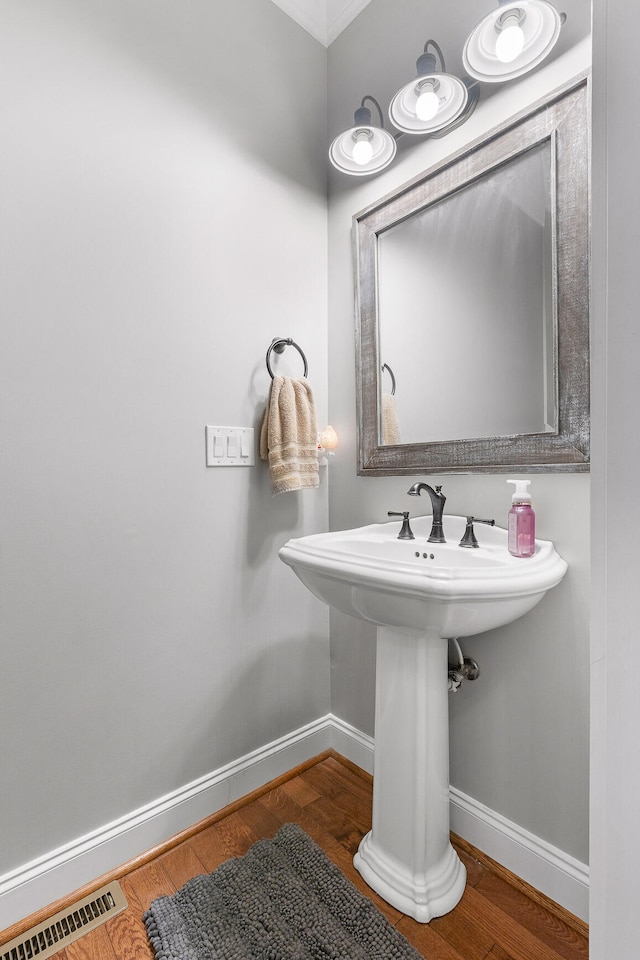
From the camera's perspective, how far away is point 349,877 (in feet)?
3.83

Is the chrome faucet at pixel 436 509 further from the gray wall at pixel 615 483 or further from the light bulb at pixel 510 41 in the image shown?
the light bulb at pixel 510 41

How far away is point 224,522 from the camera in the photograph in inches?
54.6

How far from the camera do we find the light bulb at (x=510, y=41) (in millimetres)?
1033

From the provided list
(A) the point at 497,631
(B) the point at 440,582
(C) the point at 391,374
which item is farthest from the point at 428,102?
(A) the point at 497,631

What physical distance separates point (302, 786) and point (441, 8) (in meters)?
2.35

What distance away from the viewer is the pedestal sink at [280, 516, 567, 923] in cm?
94

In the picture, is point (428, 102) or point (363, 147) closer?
point (428, 102)

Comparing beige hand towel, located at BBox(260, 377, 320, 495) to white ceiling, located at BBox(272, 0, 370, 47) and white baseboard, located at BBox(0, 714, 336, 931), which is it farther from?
white ceiling, located at BBox(272, 0, 370, 47)

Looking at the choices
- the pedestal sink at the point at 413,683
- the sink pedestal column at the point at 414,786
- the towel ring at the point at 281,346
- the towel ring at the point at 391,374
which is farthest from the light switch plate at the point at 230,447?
the sink pedestal column at the point at 414,786

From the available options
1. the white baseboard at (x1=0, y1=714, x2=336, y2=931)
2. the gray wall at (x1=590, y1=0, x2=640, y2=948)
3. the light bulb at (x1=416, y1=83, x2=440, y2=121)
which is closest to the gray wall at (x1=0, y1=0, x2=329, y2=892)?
the white baseboard at (x1=0, y1=714, x2=336, y2=931)

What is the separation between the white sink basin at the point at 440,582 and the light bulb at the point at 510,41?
1.10 meters

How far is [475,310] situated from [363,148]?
643 millimetres

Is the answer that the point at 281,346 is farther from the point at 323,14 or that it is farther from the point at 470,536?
the point at 323,14

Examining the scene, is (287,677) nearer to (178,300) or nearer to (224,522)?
(224,522)
